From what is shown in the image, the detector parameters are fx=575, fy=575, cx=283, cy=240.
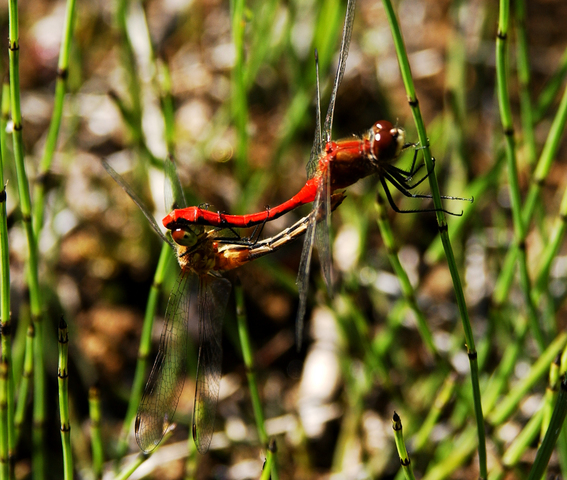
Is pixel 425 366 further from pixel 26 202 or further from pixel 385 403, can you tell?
pixel 26 202

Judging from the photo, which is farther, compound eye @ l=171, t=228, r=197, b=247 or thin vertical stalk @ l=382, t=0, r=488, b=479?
compound eye @ l=171, t=228, r=197, b=247

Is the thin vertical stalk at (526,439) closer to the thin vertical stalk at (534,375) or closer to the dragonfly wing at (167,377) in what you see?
the thin vertical stalk at (534,375)

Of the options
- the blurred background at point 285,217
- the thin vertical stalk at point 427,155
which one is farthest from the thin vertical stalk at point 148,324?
the thin vertical stalk at point 427,155

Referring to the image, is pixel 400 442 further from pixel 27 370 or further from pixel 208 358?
pixel 27 370

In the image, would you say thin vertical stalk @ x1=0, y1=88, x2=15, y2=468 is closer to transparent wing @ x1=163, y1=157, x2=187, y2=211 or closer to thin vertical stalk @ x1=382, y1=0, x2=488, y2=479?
transparent wing @ x1=163, y1=157, x2=187, y2=211

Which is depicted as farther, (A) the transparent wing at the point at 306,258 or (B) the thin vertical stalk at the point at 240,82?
(B) the thin vertical stalk at the point at 240,82

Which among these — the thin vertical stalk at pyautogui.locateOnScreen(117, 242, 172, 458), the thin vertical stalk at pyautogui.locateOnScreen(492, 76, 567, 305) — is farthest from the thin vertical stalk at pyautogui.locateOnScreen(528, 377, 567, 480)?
the thin vertical stalk at pyautogui.locateOnScreen(117, 242, 172, 458)
